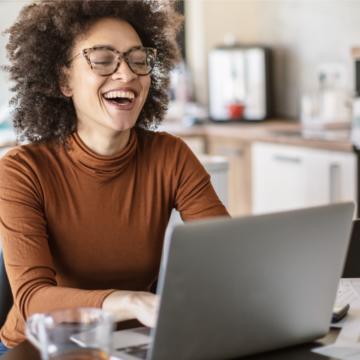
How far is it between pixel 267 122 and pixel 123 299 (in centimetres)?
326

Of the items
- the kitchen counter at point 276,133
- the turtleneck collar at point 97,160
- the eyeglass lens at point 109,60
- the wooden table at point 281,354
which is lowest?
the wooden table at point 281,354

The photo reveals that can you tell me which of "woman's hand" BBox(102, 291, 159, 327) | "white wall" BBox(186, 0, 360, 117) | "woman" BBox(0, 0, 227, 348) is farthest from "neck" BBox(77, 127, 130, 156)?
"white wall" BBox(186, 0, 360, 117)

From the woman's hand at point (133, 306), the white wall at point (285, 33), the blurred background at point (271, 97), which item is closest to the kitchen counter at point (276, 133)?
the blurred background at point (271, 97)

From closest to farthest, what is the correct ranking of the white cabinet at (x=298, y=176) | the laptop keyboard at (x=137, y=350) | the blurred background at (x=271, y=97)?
the laptop keyboard at (x=137, y=350)
the white cabinet at (x=298, y=176)
the blurred background at (x=271, y=97)

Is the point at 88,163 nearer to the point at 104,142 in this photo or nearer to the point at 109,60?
the point at 104,142

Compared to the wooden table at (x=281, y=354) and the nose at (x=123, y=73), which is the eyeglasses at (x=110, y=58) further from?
the wooden table at (x=281, y=354)

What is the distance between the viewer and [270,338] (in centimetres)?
121

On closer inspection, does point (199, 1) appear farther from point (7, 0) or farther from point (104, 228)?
point (104, 228)

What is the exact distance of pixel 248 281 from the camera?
113cm

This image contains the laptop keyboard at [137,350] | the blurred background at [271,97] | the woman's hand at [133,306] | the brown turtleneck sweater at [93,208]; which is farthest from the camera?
the blurred background at [271,97]

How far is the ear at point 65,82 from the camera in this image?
1.82 meters

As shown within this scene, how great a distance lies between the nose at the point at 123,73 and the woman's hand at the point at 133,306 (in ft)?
1.69

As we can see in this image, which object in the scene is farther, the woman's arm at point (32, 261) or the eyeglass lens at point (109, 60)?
the eyeglass lens at point (109, 60)

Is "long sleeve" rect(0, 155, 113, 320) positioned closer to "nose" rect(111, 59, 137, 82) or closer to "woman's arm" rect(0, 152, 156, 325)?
"woman's arm" rect(0, 152, 156, 325)
